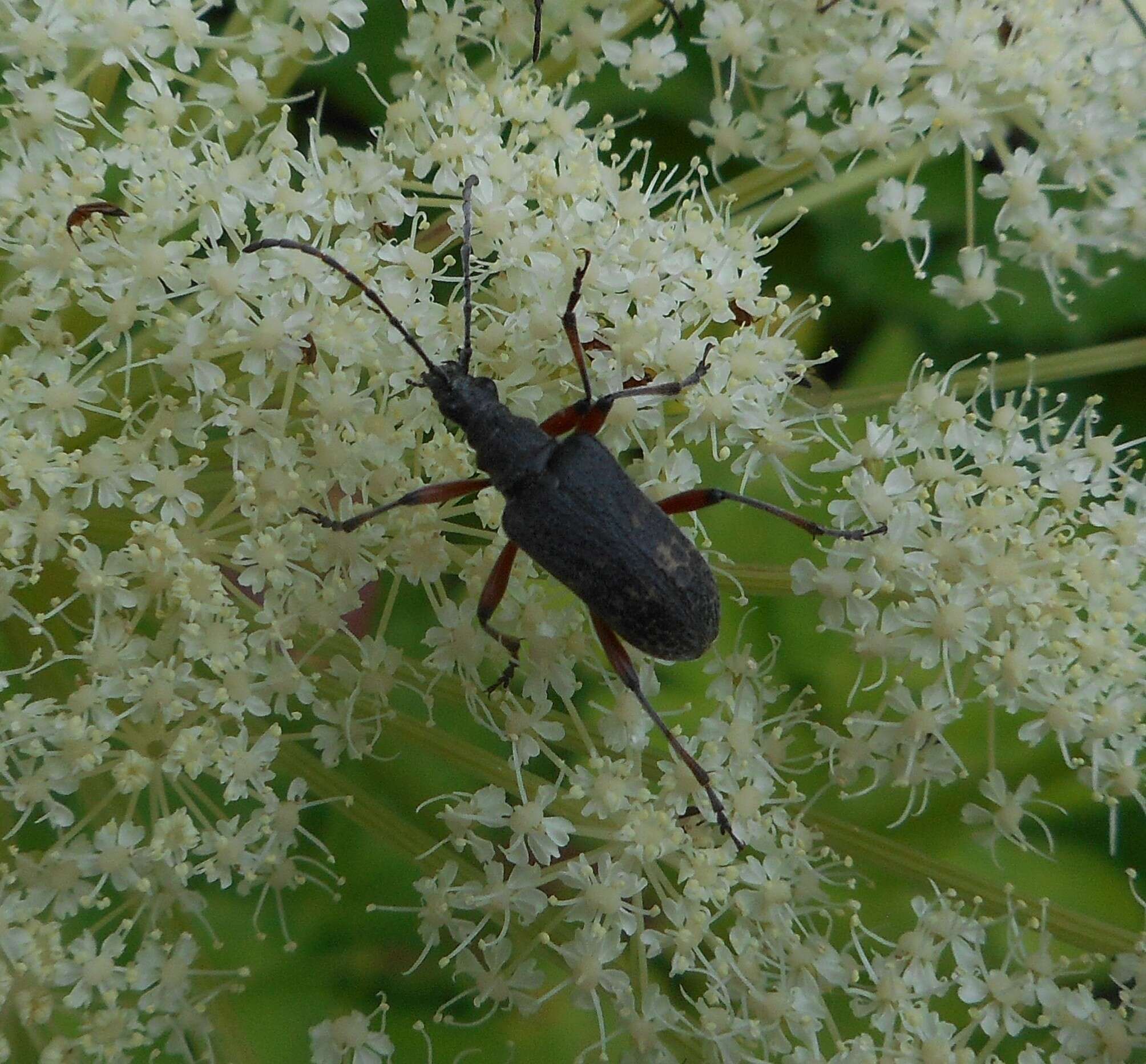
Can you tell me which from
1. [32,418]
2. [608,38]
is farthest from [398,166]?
[32,418]

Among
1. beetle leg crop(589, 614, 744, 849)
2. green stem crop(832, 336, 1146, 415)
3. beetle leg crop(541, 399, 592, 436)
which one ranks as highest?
beetle leg crop(541, 399, 592, 436)

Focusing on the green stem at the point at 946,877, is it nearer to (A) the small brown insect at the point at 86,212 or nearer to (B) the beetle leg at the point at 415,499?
(B) the beetle leg at the point at 415,499

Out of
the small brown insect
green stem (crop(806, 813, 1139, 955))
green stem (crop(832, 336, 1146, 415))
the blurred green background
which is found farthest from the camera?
green stem (crop(832, 336, 1146, 415))

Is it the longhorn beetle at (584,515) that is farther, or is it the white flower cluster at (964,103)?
the white flower cluster at (964,103)

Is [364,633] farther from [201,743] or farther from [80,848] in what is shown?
[80,848]

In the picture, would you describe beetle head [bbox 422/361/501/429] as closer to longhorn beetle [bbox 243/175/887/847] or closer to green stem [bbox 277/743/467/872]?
longhorn beetle [bbox 243/175/887/847]

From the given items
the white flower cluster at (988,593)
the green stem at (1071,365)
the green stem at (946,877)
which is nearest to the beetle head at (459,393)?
the white flower cluster at (988,593)

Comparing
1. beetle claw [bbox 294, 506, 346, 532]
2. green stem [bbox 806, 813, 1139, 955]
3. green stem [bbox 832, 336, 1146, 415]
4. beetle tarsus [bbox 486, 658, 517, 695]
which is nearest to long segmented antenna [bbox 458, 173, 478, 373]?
beetle claw [bbox 294, 506, 346, 532]
